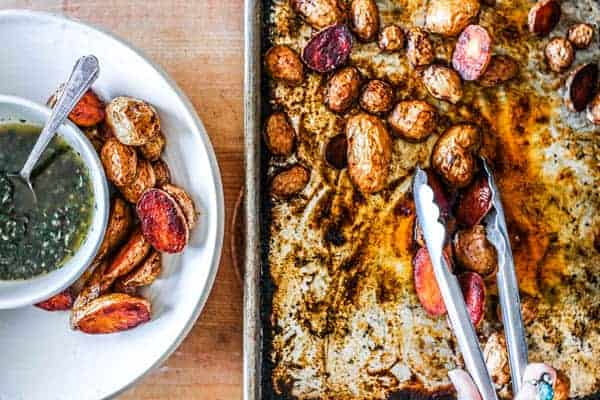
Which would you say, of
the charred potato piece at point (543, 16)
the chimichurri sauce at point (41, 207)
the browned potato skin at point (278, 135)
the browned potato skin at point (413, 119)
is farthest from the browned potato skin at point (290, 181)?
the charred potato piece at point (543, 16)

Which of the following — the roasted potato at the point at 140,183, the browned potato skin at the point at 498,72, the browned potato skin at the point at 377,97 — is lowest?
the roasted potato at the point at 140,183

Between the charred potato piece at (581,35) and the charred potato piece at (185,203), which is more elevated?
the charred potato piece at (581,35)

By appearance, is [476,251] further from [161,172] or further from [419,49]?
[161,172]

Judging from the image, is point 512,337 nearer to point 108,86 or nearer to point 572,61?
point 572,61

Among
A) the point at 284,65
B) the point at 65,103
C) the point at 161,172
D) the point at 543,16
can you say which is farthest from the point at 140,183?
the point at 543,16

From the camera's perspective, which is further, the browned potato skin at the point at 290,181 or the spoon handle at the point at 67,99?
the browned potato skin at the point at 290,181

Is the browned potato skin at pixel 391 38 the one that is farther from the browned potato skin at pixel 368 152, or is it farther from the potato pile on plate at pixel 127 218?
the potato pile on plate at pixel 127 218
